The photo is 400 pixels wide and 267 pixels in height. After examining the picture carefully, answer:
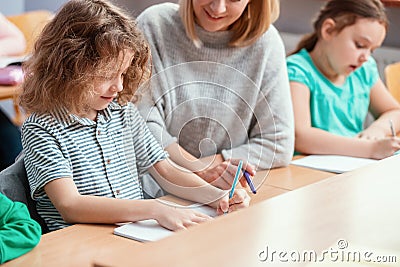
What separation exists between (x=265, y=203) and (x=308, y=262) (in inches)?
8.0

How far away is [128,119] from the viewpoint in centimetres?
179

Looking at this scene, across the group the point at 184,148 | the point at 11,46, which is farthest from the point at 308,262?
the point at 11,46

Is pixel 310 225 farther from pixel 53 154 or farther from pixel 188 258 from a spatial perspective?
pixel 53 154

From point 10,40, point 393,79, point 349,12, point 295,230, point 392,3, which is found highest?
point 295,230

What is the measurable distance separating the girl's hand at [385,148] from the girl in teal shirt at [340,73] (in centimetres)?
10

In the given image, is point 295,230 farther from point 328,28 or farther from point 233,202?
point 328,28

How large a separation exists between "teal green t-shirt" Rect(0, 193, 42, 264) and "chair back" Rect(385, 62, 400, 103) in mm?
1763

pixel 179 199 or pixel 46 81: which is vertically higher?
pixel 46 81

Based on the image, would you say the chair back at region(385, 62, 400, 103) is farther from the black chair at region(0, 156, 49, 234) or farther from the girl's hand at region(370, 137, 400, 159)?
the black chair at region(0, 156, 49, 234)

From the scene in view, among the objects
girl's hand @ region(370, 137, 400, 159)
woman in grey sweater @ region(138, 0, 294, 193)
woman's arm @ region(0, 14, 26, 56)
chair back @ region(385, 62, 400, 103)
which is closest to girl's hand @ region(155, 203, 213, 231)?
woman in grey sweater @ region(138, 0, 294, 193)

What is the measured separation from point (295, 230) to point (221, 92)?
97cm

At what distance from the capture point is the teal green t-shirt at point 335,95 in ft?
8.01

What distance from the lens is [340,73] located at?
2.50 metres

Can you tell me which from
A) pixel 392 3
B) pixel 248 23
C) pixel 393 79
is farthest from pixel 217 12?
pixel 392 3
